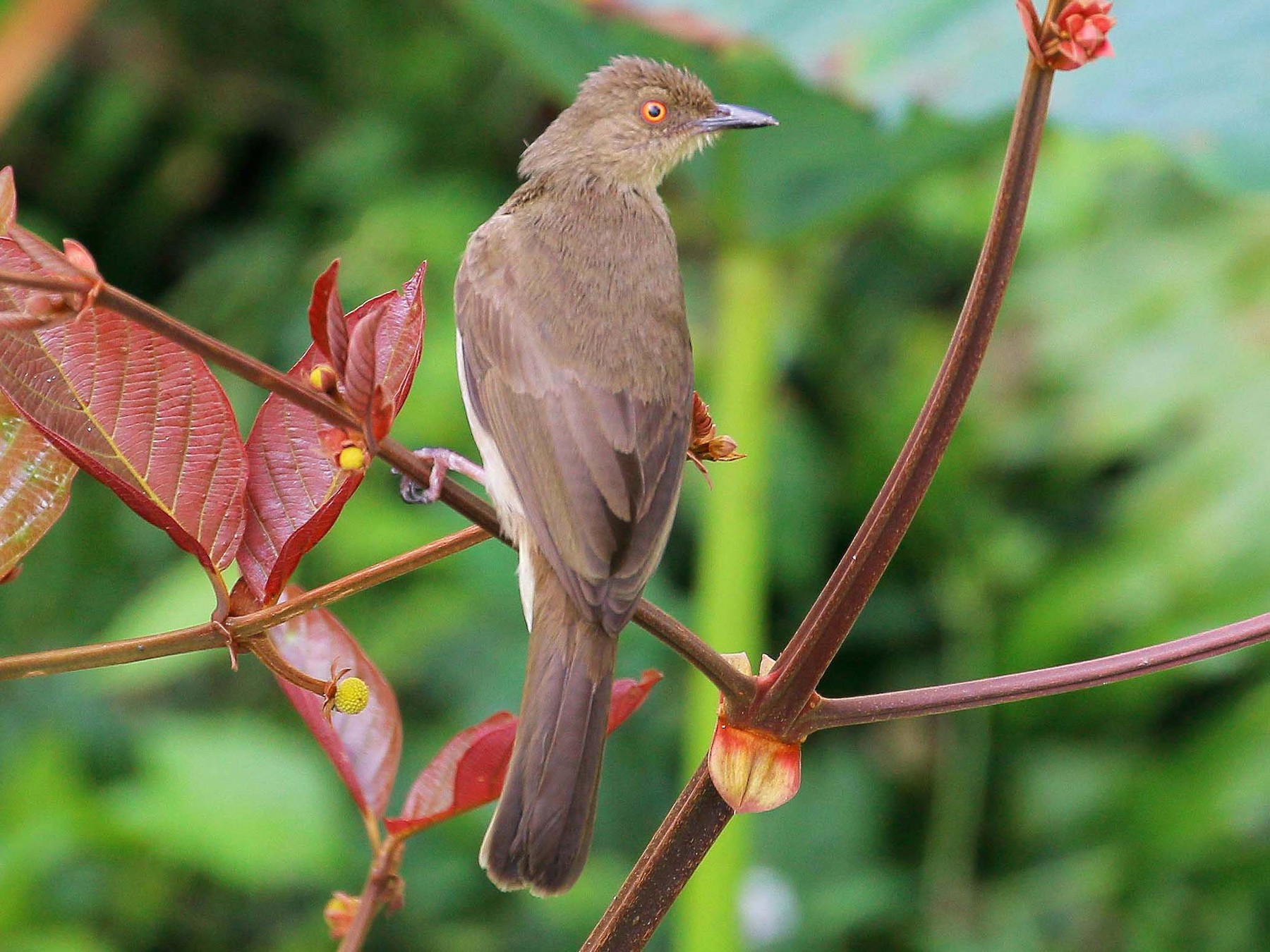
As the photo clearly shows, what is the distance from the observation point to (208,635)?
101cm

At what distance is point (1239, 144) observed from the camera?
259 cm

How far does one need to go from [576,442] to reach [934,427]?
2.47 feet

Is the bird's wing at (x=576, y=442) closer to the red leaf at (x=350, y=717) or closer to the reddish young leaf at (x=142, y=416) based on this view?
the red leaf at (x=350, y=717)

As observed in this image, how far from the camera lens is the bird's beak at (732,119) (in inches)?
97.0

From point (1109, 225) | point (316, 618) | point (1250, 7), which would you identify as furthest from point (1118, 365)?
point (316, 618)

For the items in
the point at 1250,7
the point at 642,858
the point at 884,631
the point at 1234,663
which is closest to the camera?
the point at 642,858

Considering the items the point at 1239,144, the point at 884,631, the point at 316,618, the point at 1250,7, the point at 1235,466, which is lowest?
the point at 884,631

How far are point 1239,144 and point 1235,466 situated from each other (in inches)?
39.8

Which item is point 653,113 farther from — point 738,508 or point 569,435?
point 569,435

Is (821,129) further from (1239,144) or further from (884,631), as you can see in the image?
(884,631)

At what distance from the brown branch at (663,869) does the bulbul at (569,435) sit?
273mm

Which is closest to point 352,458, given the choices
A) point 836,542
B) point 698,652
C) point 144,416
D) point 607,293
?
point 144,416

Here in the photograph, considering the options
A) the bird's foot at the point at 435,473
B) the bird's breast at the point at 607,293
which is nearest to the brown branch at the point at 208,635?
the bird's foot at the point at 435,473

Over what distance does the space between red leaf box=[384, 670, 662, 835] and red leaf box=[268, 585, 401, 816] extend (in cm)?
3
